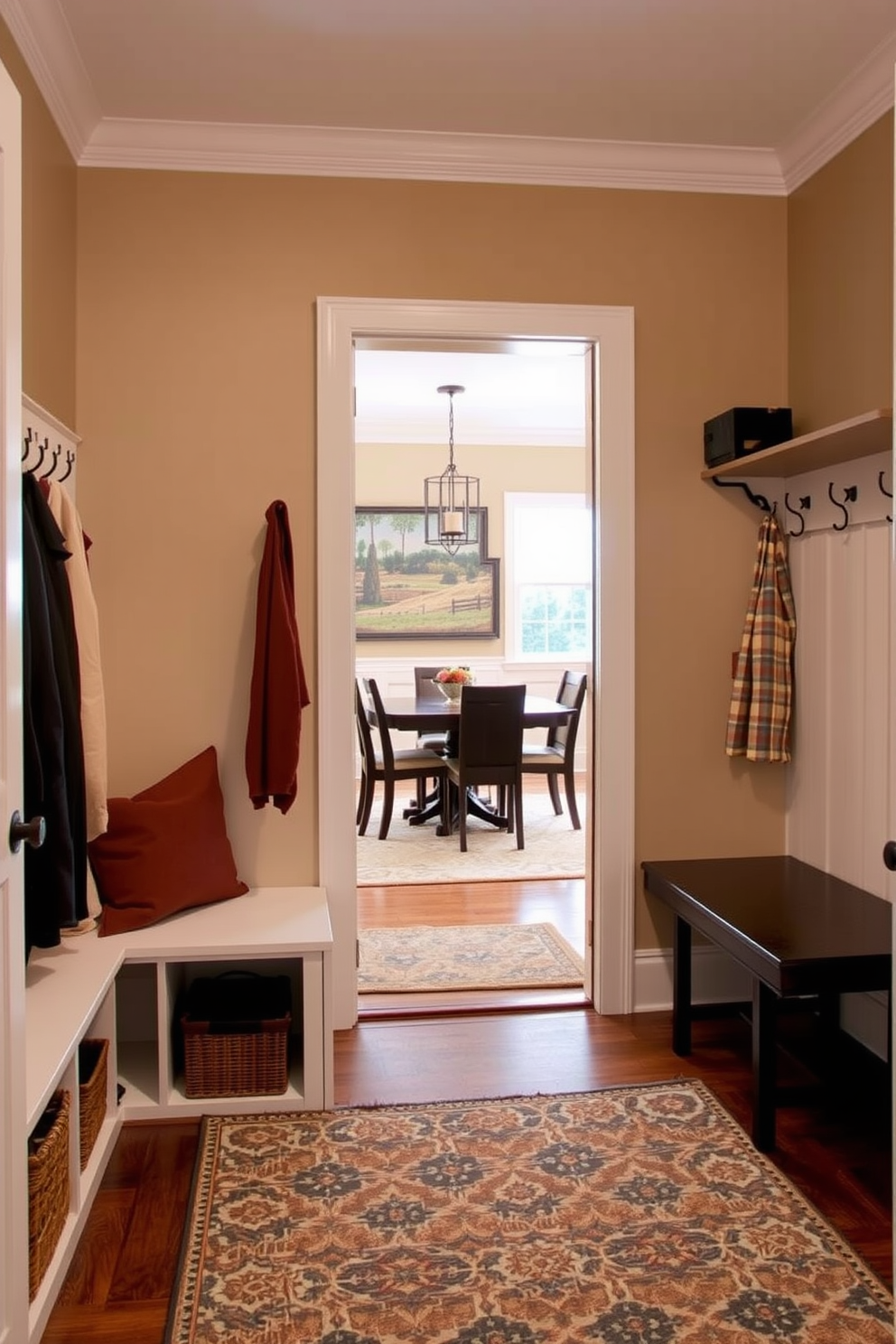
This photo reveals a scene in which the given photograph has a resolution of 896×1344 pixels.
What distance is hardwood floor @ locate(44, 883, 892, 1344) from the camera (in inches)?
82.7

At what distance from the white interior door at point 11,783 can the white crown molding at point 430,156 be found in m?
1.55

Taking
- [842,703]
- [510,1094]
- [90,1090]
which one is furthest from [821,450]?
[90,1090]

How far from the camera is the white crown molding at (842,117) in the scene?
9.37ft

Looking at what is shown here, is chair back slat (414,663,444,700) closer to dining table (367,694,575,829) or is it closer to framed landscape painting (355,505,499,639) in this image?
dining table (367,694,575,829)

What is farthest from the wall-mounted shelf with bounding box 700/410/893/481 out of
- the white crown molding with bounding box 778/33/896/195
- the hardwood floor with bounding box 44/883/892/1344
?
the hardwood floor with bounding box 44/883/892/1344

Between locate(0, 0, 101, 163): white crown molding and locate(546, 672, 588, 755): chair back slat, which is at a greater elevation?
locate(0, 0, 101, 163): white crown molding

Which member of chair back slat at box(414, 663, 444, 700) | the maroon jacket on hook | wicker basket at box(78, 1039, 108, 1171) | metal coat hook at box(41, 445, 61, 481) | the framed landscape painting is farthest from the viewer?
the framed landscape painting

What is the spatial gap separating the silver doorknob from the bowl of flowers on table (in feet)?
15.3

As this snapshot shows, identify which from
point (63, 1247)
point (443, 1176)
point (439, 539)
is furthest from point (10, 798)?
point (439, 539)

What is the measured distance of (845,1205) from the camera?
2.35 meters

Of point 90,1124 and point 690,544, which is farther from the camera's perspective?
point 690,544

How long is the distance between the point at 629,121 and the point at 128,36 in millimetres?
1422

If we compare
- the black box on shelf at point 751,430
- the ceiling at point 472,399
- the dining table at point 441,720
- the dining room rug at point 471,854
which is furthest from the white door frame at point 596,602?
the dining table at point 441,720

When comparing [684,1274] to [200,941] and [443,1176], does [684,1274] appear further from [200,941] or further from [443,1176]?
[200,941]
